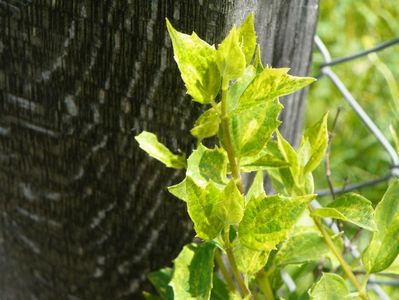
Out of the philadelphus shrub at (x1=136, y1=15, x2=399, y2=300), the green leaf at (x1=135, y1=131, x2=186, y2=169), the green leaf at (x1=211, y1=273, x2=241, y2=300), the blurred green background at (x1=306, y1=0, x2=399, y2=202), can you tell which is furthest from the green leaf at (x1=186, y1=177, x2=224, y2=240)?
the blurred green background at (x1=306, y1=0, x2=399, y2=202)

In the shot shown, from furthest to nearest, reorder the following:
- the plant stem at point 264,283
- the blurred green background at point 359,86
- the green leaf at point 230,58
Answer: the blurred green background at point 359,86, the plant stem at point 264,283, the green leaf at point 230,58

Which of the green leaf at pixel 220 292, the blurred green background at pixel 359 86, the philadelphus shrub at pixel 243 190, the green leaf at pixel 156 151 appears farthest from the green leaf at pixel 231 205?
the blurred green background at pixel 359 86

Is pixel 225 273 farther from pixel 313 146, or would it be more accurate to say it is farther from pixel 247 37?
pixel 247 37

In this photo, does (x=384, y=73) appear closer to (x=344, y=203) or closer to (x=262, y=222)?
(x=344, y=203)

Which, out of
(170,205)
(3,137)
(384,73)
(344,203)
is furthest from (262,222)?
(384,73)

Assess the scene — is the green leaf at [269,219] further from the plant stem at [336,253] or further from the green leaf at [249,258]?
the plant stem at [336,253]

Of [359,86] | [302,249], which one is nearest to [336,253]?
[302,249]

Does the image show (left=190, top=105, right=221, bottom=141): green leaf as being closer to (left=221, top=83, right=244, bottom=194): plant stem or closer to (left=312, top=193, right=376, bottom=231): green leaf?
(left=221, top=83, right=244, bottom=194): plant stem
